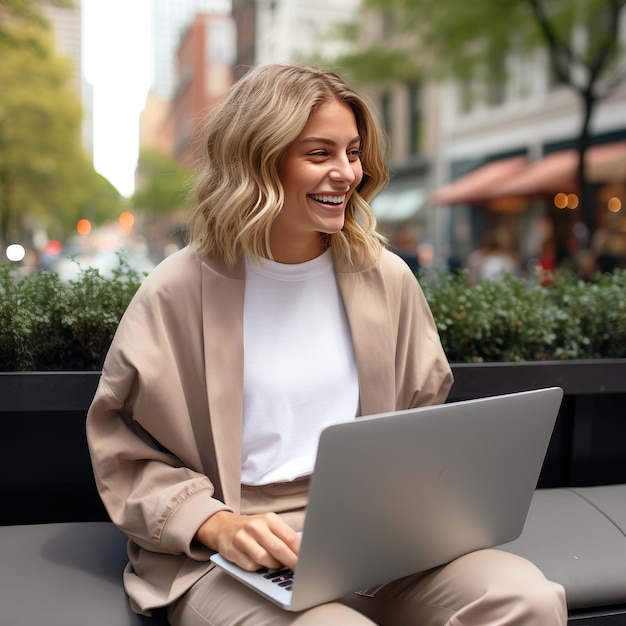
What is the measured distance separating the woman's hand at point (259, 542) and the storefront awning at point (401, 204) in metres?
24.6

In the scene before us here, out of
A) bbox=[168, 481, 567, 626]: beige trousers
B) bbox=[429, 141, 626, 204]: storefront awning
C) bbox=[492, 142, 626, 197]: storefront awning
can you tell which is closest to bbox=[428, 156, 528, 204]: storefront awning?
bbox=[429, 141, 626, 204]: storefront awning

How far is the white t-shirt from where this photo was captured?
1.96 m

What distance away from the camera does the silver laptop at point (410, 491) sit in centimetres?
147

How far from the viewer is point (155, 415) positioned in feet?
6.19

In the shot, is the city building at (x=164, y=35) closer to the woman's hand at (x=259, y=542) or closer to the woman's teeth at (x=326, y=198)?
the woman's teeth at (x=326, y=198)

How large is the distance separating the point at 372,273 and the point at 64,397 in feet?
3.46

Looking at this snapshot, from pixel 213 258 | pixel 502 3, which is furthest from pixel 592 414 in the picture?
pixel 502 3

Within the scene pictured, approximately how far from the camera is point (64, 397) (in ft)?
8.16

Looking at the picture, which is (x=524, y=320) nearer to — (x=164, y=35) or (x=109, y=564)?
(x=109, y=564)

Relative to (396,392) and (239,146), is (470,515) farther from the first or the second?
(239,146)

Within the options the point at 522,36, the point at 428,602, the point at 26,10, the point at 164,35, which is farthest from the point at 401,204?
the point at 164,35

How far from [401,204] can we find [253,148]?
86.0 ft

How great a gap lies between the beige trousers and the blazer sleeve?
129 mm

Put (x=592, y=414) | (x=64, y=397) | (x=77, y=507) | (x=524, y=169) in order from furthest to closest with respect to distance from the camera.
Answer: (x=524, y=169)
(x=592, y=414)
(x=77, y=507)
(x=64, y=397)
